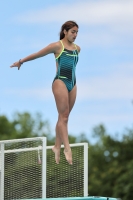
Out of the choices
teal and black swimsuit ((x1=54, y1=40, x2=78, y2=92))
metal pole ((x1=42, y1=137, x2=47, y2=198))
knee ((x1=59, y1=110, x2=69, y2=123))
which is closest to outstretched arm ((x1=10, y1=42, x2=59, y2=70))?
teal and black swimsuit ((x1=54, y1=40, x2=78, y2=92))

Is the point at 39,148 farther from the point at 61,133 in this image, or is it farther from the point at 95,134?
the point at 95,134

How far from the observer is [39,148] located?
13953mm

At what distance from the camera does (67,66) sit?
37.7 feet

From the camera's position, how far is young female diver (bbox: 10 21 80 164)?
37.6ft

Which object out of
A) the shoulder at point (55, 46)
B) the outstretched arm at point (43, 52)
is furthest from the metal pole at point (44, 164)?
the shoulder at point (55, 46)

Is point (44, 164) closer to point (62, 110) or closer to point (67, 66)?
point (62, 110)

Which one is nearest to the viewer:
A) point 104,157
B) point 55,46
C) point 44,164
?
point 55,46

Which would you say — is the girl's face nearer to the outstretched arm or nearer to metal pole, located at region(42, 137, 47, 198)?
the outstretched arm

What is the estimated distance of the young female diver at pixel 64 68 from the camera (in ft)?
37.6

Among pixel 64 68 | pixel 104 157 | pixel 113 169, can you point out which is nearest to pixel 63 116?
pixel 64 68

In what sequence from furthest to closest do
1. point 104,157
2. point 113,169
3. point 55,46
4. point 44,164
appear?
point 104,157, point 113,169, point 44,164, point 55,46

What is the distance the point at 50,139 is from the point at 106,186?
10.6m

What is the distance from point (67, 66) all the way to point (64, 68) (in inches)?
2.4

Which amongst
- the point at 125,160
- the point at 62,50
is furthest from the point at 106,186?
the point at 62,50
